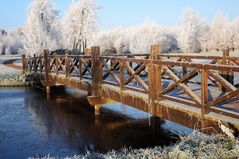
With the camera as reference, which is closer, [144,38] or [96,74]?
[96,74]

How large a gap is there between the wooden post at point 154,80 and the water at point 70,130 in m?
1.23

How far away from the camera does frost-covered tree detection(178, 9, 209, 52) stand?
2271 inches

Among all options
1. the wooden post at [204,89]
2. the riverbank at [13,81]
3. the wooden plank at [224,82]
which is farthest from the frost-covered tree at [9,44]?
the wooden plank at [224,82]

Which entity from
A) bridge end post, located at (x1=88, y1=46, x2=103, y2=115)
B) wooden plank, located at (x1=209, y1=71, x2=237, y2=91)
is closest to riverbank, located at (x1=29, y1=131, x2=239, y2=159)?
wooden plank, located at (x1=209, y1=71, x2=237, y2=91)

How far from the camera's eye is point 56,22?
1681 inches

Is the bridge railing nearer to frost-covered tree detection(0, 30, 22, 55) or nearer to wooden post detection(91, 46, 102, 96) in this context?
wooden post detection(91, 46, 102, 96)

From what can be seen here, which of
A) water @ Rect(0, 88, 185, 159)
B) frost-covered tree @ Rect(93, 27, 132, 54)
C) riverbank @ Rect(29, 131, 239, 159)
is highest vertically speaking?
frost-covered tree @ Rect(93, 27, 132, 54)

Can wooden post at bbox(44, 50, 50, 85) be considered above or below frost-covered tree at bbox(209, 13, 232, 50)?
below

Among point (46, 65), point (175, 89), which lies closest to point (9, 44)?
point (46, 65)

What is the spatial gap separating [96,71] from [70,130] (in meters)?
2.42

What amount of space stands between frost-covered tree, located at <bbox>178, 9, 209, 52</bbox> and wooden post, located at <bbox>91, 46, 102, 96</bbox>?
47.0m

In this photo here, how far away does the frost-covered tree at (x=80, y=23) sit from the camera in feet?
145

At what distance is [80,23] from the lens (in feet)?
145

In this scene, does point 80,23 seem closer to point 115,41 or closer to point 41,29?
point 41,29
